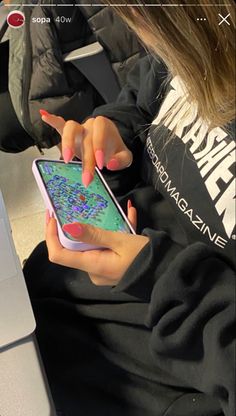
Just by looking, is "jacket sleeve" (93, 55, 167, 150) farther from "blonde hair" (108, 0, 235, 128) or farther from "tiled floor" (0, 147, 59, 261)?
"tiled floor" (0, 147, 59, 261)

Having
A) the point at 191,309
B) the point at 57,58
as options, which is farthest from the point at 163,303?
the point at 57,58

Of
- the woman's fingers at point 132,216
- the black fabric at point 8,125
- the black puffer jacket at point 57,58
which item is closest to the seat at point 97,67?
the black puffer jacket at point 57,58

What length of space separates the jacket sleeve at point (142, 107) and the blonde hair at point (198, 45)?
16 centimetres

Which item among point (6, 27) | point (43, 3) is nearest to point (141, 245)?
point (43, 3)

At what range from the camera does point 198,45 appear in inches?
18.1

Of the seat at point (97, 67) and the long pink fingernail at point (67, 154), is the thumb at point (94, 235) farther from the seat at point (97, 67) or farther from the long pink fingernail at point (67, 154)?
the seat at point (97, 67)

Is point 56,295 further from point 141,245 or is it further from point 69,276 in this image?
point 141,245

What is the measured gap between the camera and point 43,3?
0.90 m

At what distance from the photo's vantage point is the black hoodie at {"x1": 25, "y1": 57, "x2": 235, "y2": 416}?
1.56ft

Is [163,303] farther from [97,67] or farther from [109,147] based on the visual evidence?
[97,67]

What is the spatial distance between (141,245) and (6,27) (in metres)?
0.75

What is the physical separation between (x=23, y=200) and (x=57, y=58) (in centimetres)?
49
